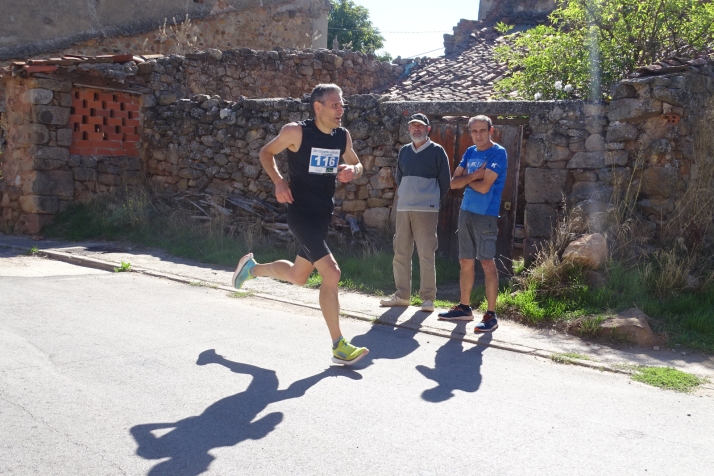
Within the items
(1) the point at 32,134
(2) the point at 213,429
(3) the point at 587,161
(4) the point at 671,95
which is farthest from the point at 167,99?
(2) the point at 213,429

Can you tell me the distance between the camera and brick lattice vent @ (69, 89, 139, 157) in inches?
483

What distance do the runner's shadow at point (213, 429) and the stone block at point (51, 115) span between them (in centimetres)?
862

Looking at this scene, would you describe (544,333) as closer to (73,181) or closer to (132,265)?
(132,265)

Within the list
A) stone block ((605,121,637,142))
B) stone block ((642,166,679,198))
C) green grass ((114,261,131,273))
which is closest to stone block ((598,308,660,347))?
stone block ((642,166,679,198))

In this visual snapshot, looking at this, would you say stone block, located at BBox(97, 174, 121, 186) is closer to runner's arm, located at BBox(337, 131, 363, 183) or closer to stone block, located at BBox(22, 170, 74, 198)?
stone block, located at BBox(22, 170, 74, 198)

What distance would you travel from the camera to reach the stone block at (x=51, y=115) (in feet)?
38.0

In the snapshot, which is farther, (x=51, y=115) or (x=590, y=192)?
(x=51, y=115)

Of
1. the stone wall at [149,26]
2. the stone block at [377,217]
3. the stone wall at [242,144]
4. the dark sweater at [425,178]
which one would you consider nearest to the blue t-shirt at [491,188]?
the dark sweater at [425,178]

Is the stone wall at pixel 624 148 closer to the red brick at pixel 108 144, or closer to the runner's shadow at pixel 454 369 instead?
the runner's shadow at pixel 454 369

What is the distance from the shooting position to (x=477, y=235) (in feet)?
21.3

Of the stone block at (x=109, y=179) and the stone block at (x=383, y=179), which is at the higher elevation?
the stone block at (x=383, y=179)

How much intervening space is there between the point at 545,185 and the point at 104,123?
8153mm

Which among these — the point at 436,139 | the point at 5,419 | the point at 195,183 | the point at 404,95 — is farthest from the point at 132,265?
the point at 404,95

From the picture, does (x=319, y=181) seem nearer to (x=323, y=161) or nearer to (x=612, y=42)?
(x=323, y=161)
